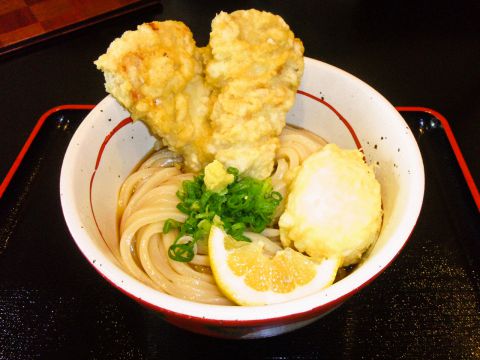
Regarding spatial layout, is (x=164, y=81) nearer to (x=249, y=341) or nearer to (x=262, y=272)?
(x=262, y=272)

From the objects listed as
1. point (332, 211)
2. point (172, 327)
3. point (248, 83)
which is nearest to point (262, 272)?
point (332, 211)

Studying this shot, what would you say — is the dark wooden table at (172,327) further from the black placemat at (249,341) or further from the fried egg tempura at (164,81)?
the fried egg tempura at (164,81)

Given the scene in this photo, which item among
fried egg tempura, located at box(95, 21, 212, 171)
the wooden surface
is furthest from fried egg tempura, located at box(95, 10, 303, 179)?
the wooden surface

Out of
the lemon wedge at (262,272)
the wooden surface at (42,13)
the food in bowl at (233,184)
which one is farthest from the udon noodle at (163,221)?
the wooden surface at (42,13)

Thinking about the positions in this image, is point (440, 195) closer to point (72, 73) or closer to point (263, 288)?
point (263, 288)

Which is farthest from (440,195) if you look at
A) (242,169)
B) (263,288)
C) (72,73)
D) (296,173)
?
(72,73)

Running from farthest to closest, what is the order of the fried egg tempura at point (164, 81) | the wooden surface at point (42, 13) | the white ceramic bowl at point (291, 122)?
the wooden surface at point (42, 13), the fried egg tempura at point (164, 81), the white ceramic bowl at point (291, 122)
